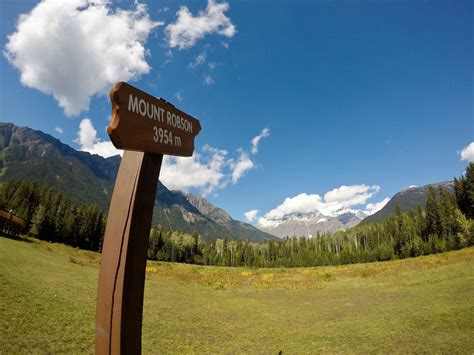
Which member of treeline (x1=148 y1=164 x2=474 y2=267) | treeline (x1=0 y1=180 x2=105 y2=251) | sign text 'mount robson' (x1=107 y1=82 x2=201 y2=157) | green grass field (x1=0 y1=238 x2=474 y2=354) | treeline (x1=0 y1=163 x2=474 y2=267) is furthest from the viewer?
treeline (x1=148 y1=164 x2=474 y2=267)

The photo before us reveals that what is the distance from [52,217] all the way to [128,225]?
86.5 m

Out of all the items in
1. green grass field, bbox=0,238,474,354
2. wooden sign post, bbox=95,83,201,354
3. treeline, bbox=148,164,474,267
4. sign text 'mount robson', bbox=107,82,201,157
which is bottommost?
green grass field, bbox=0,238,474,354

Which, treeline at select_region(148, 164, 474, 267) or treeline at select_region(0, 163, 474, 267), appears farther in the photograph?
treeline at select_region(148, 164, 474, 267)

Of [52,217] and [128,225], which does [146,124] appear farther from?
[52,217]

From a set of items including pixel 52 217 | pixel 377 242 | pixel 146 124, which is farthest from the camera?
pixel 377 242

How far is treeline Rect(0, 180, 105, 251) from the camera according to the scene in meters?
70.6

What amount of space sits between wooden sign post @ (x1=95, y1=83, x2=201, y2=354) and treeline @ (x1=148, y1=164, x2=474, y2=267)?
77734 millimetres

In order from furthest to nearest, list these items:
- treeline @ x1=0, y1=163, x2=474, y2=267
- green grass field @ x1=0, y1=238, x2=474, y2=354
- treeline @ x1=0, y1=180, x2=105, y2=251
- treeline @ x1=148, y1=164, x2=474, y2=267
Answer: treeline @ x1=148, y1=164, x2=474, y2=267 < treeline @ x1=0, y1=163, x2=474, y2=267 < treeline @ x1=0, y1=180, x2=105, y2=251 < green grass field @ x1=0, y1=238, x2=474, y2=354

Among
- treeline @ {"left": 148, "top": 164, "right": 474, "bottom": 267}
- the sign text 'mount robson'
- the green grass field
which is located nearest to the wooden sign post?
the sign text 'mount robson'

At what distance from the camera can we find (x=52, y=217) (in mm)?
74312

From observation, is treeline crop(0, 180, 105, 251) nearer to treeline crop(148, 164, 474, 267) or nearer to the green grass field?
treeline crop(148, 164, 474, 267)

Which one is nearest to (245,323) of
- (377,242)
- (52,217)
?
(52,217)

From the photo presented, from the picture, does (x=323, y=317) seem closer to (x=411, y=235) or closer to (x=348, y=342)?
(x=348, y=342)

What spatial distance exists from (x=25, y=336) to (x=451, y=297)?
17757 mm
